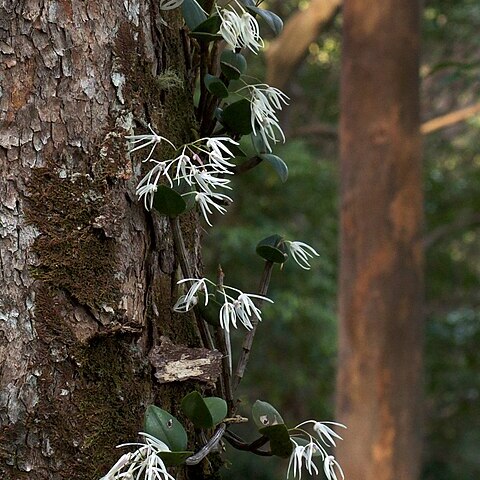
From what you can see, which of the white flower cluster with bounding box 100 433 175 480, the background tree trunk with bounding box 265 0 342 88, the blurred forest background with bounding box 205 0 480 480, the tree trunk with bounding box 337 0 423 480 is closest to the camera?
the white flower cluster with bounding box 100 433 175 480

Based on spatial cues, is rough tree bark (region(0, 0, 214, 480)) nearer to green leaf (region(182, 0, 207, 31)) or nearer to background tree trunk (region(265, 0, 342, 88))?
green leaf (region(182, 0, 207, 31))

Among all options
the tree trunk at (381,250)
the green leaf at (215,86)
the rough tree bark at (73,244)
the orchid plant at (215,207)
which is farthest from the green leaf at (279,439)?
the tree trunk at (381,250)

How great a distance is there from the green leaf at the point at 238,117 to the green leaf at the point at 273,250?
133mm

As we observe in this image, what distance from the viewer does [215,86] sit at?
3.08 ft

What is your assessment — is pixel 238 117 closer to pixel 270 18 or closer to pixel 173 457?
pixel 270 18

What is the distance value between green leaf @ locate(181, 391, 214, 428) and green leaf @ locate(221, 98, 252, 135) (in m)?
0.31

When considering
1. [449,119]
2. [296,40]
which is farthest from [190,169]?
[449,119]

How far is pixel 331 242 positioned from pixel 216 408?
4.58m

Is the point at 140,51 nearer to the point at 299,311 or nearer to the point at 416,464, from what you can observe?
the point at 416,464

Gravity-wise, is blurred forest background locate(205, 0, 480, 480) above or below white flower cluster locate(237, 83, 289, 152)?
above

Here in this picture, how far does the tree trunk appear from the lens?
342cm

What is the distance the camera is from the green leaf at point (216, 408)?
0.85m

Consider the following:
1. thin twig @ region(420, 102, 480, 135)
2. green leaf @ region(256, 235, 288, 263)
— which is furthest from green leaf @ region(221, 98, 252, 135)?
thin twig @ region(420, 102, 480, 135)

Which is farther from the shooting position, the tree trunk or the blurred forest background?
the blurred forest background
